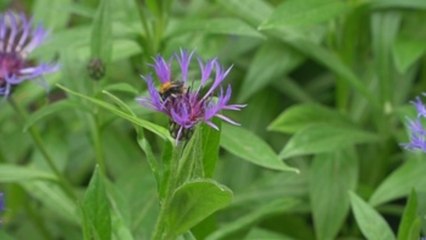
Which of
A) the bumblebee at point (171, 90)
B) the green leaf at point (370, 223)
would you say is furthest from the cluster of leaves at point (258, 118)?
the bumblebee at point (171, 90)

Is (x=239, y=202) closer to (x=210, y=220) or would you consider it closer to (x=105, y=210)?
(x=210, y=220)

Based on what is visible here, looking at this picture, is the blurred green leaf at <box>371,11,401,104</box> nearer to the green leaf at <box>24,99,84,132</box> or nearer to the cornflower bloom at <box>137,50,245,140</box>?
the green leaf at <box>24,99,84,132</box>

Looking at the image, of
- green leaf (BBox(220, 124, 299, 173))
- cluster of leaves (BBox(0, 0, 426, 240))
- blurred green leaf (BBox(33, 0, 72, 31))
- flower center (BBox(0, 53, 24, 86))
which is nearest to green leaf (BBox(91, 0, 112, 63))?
cluster of leaves (BBox(0, 0, 426, 240))

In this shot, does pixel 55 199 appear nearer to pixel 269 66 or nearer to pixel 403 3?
pixel 269 66

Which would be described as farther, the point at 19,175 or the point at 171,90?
the point at 19,175

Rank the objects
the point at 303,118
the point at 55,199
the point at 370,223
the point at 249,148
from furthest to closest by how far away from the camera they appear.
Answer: the point at 303,118 < the point at 55,199 < the point at 249,148 < the point at 370,223

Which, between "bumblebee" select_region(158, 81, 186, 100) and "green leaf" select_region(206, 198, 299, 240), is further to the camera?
"green leaf" select_region(206, 198, 299, 240)

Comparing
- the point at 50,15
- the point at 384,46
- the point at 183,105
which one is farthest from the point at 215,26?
the point at 183,105

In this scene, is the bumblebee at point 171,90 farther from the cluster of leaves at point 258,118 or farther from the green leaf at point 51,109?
the green leaf at point 51,109
